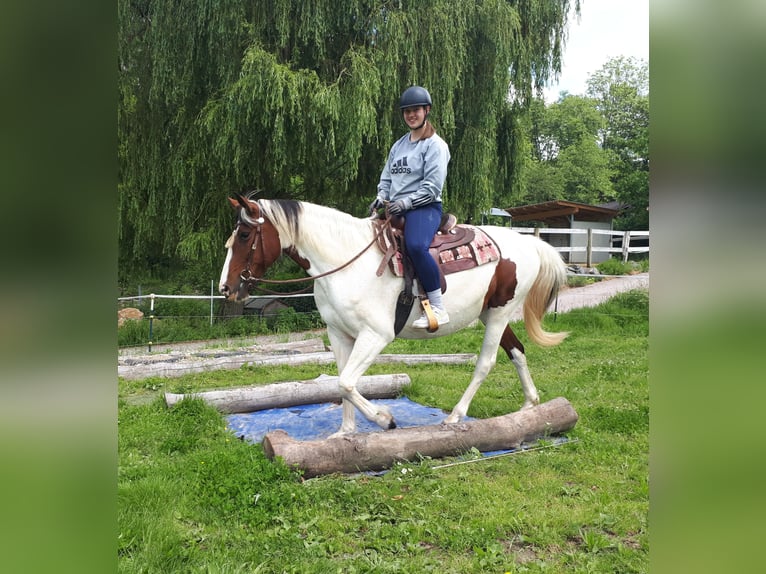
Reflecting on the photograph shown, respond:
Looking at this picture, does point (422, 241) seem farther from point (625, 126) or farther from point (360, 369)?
point (625, 126)

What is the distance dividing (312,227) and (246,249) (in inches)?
21.1

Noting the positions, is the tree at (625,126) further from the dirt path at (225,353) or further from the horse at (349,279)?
the horse at (349,279)

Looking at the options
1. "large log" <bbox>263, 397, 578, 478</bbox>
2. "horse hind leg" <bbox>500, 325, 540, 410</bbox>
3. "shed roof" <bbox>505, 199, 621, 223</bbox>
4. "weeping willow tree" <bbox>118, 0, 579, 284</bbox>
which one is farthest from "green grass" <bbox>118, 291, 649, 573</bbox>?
"shed roof" <bbox>505, 199, 621, 223</bbox>

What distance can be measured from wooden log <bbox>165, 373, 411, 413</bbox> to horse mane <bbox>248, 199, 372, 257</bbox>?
1.65m

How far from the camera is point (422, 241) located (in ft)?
13.9

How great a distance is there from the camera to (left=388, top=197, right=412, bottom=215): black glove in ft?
14.0

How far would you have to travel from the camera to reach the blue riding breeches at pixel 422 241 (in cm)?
423

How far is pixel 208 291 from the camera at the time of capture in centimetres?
1464

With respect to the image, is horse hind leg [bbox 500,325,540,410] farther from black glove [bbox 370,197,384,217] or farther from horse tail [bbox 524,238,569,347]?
black glove [bbox 370,197,384,217]

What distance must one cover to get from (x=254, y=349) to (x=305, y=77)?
4697 millimetres

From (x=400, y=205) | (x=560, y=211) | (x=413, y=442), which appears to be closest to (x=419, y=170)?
(x=400, y=205)

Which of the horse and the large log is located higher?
the horse
